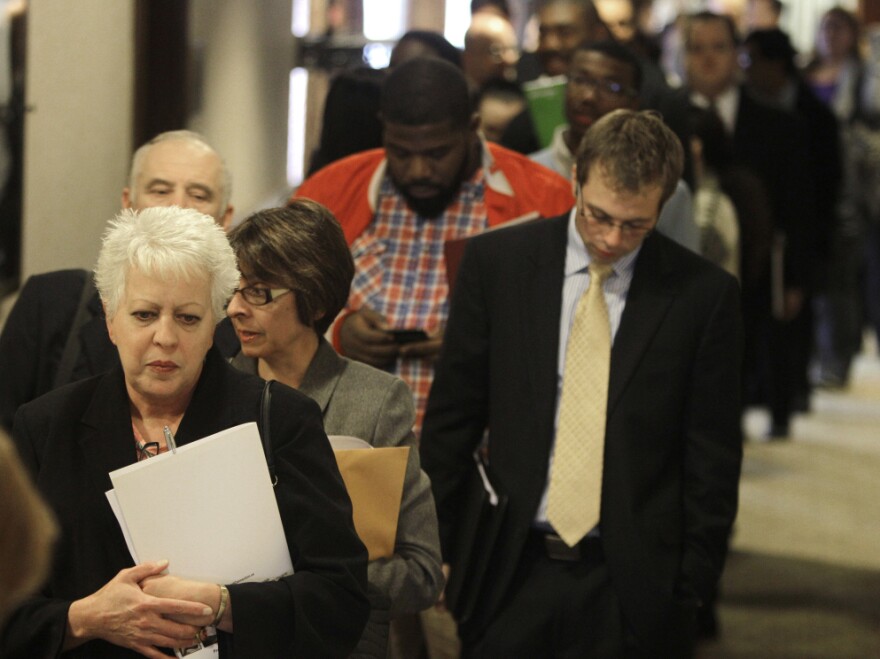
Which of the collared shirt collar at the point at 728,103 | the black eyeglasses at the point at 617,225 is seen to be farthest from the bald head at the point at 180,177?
the collared shirt collar at the point at 728,103

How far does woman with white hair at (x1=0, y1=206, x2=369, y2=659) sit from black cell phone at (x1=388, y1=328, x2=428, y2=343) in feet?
4.86

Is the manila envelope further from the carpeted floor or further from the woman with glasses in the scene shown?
the carpeted floor

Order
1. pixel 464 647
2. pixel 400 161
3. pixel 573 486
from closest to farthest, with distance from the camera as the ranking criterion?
pixel 573 486
pixel 464 647
pixel 400 161

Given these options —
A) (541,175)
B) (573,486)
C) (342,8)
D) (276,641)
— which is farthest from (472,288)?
(342,8)

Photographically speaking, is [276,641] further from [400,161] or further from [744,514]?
[744,514]

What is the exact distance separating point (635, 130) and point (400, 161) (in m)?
0.91

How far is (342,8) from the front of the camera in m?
10.4

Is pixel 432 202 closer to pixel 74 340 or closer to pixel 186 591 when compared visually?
pixel 74 340

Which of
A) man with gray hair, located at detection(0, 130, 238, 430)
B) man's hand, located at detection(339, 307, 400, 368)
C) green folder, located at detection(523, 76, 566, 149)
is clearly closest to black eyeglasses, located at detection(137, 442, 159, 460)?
man with gray hair, located at detection(0, 130, 238, 430)

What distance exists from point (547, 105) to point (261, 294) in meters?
2.26

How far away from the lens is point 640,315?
137 inches

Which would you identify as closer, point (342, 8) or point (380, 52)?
point (380, 52)

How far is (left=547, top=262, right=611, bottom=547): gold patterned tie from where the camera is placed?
3416 mm

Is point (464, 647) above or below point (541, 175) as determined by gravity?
below
